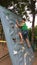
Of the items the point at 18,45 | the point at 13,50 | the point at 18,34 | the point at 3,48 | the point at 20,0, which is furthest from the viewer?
the point at 20,0

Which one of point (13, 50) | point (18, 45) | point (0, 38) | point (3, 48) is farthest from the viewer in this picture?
point (0, 38)

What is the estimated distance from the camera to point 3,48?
45.8 feet

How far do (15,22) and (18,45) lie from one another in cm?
151

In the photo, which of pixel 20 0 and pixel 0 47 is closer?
pixel 0 47

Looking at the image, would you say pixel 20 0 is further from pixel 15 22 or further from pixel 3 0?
pixel 15 22

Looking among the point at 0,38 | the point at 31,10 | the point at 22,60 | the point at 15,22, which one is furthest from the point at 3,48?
the point at 31,10

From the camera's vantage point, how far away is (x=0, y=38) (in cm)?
1541

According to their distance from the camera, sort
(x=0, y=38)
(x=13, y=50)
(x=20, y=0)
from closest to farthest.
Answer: (x=13, y=50), (x=0, y=38), (x=20, y=0)

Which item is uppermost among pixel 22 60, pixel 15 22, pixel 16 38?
pixel 15 22

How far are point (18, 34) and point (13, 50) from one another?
1684mm

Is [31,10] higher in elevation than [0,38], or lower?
higher

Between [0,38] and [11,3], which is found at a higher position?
[11,3]

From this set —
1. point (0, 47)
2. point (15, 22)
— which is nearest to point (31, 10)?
point (0, 47)

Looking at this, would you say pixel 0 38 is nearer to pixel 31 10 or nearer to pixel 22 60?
pixel 31 10
